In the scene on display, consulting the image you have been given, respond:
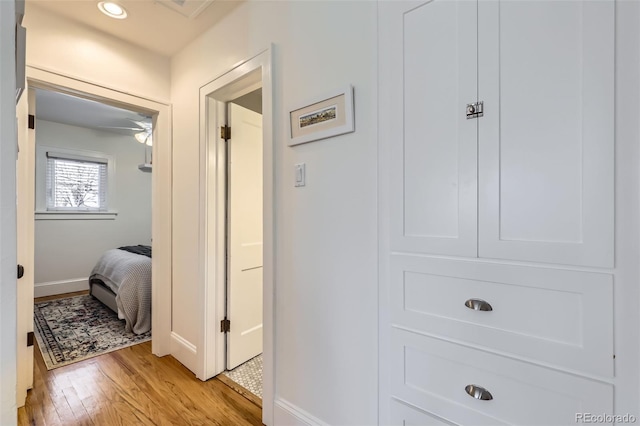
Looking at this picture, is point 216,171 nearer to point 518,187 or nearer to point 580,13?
point 518,187

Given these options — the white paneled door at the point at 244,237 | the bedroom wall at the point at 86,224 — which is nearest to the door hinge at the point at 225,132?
the white paneled door at the point at 244,237

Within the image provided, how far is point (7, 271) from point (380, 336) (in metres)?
1.13

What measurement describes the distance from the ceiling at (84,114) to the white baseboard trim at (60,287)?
227cm

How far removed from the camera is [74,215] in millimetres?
4391

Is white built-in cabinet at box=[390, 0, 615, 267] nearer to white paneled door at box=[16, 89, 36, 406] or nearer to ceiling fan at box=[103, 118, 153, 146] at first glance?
white paneled door at box=[16, 89, 36, 406]

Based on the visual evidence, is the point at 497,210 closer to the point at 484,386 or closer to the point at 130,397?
the point at 484,386

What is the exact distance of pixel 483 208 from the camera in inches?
38.0

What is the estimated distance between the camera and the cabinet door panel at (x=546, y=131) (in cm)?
79

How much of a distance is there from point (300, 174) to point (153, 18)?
5.07ft

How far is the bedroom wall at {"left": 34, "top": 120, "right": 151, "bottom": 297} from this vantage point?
414 centimetres

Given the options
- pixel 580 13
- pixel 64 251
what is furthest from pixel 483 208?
pixel 64 251

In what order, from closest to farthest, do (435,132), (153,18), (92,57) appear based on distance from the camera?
1. (435,132)
2. (153,18)
3. (92,57)

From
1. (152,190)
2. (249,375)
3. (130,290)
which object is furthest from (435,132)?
(130,290)
